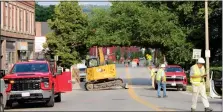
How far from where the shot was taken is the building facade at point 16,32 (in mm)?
45594

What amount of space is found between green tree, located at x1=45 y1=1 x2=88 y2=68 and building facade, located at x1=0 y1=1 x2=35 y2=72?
7.76ft

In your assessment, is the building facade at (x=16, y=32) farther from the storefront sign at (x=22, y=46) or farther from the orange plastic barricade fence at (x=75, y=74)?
the orange plastic barricade fence at (x=75, y=74)

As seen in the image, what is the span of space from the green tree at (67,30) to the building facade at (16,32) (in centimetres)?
237

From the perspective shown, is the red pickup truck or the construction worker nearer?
the construction worker

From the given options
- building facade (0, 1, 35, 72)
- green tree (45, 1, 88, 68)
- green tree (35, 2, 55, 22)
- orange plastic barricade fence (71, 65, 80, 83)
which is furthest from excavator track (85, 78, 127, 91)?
green tree (35, 2, 55, 22)

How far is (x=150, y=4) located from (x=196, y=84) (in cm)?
2691

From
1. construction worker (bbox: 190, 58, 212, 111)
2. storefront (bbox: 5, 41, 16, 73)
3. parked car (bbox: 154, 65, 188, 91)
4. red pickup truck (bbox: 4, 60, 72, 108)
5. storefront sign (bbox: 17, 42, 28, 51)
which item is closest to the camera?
construction worker (bbox: 190, 58, 212, 111)

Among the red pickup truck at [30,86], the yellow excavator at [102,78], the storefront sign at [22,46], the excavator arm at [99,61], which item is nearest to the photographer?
the red pickup truck at [30,86]

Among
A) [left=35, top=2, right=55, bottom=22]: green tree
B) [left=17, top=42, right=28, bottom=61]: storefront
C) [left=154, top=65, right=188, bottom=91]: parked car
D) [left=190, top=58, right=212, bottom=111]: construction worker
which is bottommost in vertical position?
[left=154, top=65, right=188, bottom=91]: parked car

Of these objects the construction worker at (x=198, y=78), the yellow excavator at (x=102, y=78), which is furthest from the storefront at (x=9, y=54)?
the construction worker at (x=198, y=78)

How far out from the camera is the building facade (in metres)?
45.6

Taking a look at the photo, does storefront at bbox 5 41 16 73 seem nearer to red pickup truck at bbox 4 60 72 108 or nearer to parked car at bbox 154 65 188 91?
parked car at bbox 154 65 188 91

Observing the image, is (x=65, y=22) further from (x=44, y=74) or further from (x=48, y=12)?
(x=48, y=12)

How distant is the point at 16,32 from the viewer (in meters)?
50.0
